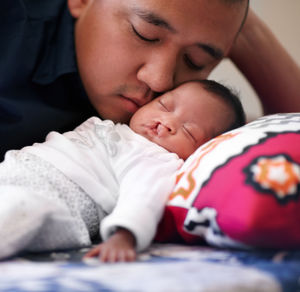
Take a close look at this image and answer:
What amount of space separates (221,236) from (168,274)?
20 centimetres

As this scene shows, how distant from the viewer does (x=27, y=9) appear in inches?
46.3

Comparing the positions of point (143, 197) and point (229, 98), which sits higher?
point (229, 98)

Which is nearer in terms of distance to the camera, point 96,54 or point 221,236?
point 221,236

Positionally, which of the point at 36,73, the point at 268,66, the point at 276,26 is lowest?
the point at 36,73

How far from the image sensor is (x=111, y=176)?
89 cm

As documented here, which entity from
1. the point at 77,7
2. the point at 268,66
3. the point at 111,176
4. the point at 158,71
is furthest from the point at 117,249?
the point at 268,66

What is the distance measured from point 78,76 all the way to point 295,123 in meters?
0.63

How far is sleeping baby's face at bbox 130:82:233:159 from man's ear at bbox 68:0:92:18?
0.37 m

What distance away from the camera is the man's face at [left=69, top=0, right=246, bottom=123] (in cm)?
109

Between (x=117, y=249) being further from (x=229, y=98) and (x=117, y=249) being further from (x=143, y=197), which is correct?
(x=229, y=98)

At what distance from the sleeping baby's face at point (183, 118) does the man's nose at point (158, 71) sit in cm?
3

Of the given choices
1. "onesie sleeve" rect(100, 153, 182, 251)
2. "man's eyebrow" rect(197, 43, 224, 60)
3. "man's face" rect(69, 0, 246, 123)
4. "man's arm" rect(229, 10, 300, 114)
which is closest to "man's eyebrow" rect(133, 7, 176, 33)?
"man's face" rect(69, 0, 246, 123)

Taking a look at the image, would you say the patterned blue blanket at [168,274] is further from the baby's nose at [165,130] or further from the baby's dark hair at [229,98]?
the baby's dark hair at [229,98]

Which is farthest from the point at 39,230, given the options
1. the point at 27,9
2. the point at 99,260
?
the point at 27,9
